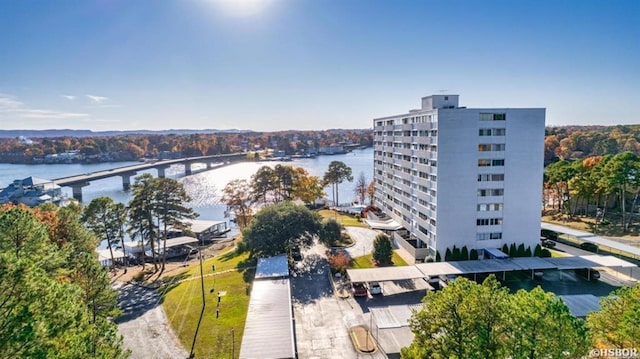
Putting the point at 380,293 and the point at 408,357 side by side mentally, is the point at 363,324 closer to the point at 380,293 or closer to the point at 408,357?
the point at 380,293

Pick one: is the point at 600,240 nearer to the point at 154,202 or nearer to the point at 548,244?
the point at 548,244

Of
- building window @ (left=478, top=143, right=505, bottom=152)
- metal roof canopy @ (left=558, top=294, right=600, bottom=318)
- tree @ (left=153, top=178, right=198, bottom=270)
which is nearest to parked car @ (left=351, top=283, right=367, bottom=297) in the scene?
metal roof canopy @ (left=558, top=294, right=600, bottom=318)

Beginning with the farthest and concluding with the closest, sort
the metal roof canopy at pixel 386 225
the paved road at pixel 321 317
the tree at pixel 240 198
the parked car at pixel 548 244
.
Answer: the tree at pixel 240 198, the metal roof canopy at pixel 386 225, the parked car at pixel 548 244, the paved road at pixel 321 317

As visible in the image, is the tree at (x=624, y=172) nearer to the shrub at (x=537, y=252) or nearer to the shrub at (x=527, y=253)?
the shrub at (x=537, y=252)

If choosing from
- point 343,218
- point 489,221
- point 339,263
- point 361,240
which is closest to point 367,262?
point 339,263

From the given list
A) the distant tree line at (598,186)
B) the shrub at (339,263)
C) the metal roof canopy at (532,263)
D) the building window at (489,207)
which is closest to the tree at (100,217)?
the shrub at (339,263)

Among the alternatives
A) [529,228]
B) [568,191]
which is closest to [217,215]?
[529,228]
